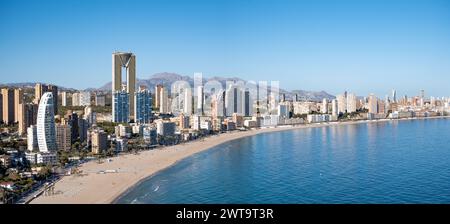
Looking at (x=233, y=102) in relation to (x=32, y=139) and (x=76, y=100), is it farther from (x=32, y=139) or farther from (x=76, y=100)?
(x=32, y=139)

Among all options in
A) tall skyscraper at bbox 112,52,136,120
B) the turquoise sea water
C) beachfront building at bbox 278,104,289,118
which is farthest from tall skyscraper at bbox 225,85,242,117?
the turquoise sea water

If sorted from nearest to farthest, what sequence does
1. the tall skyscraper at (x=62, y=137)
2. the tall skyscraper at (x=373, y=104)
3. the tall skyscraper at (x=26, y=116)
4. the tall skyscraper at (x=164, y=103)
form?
the tall skyscraper at (x=62, y=137)
the tall skyscraper at (x=26, y=116)
the tall skyscraper at (x=164, y=103)
the tall skyscraper at (x=373, y=104)

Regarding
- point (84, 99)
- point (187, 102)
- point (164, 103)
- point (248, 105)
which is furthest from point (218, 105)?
point (84, 99)

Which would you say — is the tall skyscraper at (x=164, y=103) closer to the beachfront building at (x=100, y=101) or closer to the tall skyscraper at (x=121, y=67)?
the tall skyscraper at (x=121, y=67)

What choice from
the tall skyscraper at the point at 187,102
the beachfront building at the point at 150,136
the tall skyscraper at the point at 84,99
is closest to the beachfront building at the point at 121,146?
the beachfront building at the point at 150,136

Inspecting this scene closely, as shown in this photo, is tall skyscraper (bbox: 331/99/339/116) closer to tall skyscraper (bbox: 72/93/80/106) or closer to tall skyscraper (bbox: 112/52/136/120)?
tall skyscraper (bbox: 112/52/136/120)
